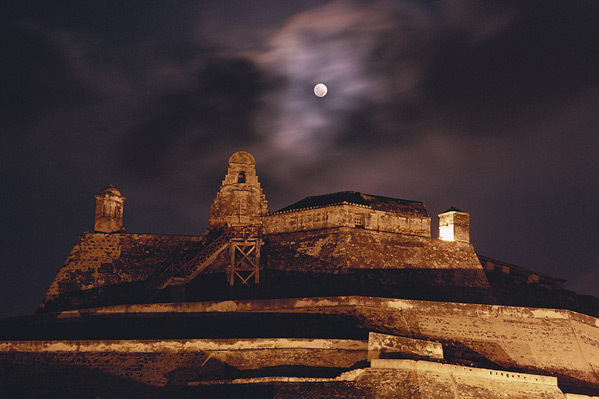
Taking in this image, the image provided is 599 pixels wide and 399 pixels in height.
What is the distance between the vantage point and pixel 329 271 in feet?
78.4

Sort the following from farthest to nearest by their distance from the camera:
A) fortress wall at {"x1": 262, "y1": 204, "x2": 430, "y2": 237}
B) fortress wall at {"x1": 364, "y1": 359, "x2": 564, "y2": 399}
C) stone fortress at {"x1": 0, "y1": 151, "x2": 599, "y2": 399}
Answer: fortress wall at {"x1": 262, "y1": 204, "x2": 430, "y2": 237} → stone fortress at {"x1": 0, "y1": 151, "x2": 599, "y2": 399} → fortress wall at {"x1": 364, "y1": 359, "x2": 564, "y2": 399}

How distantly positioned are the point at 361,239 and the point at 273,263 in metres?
3.74

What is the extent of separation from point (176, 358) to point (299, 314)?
432 centimetres

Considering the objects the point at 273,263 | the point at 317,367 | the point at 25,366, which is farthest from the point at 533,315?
the point at 25,366

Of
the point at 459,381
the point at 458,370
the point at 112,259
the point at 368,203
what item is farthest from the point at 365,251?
the point at 112,259

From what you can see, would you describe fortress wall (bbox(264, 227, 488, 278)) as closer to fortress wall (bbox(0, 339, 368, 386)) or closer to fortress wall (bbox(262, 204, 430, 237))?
fortress wall (bbox(262, 204, 430, 237))

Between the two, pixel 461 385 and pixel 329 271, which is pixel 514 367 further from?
pixel 329 271

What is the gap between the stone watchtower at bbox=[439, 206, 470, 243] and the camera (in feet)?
90.8

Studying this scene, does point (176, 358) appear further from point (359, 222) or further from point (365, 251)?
point (359, 222)

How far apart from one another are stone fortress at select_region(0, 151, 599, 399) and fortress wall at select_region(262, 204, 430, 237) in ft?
0.18

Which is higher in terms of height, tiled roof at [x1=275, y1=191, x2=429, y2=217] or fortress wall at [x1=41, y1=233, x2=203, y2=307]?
tiled roof at [x1=275, y1=191, x2=429, y2=217]

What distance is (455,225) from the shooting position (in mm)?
27703

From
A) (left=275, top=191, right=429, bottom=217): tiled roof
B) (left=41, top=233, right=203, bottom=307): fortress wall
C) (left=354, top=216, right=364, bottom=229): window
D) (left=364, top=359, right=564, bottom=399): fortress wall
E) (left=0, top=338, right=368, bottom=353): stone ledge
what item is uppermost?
(left=275, top=191, right=429, bottom=217): tiled roof

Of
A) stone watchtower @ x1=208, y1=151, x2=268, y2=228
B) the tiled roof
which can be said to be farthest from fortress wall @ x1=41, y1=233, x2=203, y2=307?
the tiled roof
